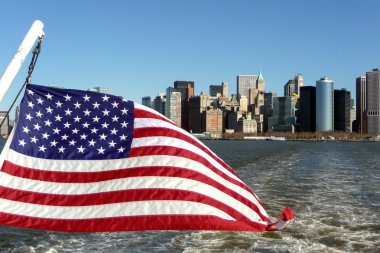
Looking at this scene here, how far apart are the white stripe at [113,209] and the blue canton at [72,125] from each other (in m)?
0.55

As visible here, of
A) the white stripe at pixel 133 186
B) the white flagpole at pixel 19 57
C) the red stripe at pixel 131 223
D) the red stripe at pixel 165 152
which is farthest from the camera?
the red stripe at pixel 165 152

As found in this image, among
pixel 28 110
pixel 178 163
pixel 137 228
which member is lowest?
pixel 137 228

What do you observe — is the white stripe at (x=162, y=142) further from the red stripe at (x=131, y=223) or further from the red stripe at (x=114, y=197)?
the red stripe at (x=131, y=223)

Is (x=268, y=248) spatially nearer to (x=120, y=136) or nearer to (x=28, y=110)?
(x=120, y=136)

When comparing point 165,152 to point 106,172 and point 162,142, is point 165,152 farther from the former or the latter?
point 106,172

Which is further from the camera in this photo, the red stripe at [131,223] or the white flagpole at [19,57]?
the red stripe at [131,223]

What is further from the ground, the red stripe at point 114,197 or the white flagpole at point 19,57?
the white flagpole at point 19,57

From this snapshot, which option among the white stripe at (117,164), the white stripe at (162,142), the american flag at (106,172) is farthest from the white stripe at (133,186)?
the white stripe at (162,142)

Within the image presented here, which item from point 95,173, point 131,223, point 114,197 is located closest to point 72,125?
point 95,173

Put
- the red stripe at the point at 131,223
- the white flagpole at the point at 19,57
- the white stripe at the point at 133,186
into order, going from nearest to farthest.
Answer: the white flagpole at the point at 19,57 → the red stripe at the point at 131,223 → the white stripe at the point at 133,186

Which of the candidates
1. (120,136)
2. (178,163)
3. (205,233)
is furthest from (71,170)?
(205,233)

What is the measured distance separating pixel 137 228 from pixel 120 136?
1.06m

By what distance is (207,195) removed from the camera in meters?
5.42

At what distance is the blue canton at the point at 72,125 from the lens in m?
5.12
